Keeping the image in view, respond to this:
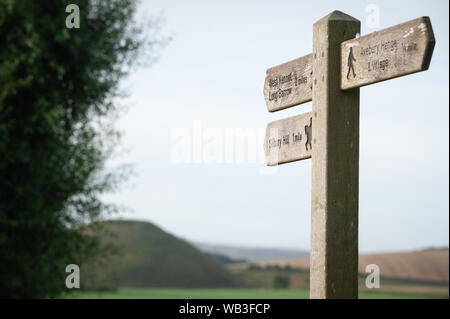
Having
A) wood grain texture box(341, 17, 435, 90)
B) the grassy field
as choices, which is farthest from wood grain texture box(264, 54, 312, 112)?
the grassy field

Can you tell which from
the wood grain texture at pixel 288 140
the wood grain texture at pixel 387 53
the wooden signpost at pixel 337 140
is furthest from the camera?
the wood grain texture at pixel 288 140

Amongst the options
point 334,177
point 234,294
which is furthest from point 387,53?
point 234,294

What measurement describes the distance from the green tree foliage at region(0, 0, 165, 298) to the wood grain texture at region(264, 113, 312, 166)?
559cm

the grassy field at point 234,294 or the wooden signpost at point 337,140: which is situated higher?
the wooden signpost at point 337,140

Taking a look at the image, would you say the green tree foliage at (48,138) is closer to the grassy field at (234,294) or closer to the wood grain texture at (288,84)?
the wood grain texture at (288,84)

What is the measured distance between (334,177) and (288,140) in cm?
80

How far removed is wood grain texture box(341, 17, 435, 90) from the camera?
389 centimetres

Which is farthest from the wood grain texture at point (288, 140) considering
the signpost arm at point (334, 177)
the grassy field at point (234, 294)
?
the grassy field at point (234, 294)

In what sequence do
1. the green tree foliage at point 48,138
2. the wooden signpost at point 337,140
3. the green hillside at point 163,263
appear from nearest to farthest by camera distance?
the wooden signpost at point 337,140, the green tree foliage at point 48,138, the green hillside at point 163,263

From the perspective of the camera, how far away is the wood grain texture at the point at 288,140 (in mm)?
4991

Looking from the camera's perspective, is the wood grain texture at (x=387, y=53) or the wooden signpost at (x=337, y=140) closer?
the wood grain texture at (x=387, y=53)

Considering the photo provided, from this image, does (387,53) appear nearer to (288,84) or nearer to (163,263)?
(288,84)

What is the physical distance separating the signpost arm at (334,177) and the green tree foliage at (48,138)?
641 centimetres
